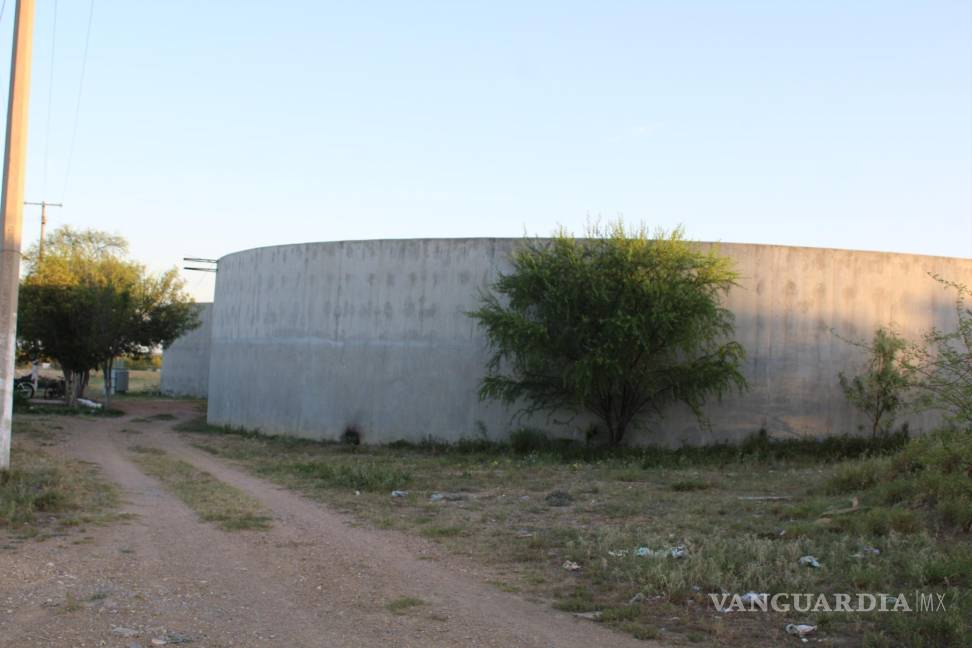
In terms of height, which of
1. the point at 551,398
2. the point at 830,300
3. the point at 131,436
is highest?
the point at 830,300

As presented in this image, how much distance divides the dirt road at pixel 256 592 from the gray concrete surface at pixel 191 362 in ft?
109

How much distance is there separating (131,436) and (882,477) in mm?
17849

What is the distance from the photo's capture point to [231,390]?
81.8 feet

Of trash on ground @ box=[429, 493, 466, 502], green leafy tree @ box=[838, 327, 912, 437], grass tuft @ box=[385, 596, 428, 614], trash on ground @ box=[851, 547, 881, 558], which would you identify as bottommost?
trash on ground @ box=[429, 493, 466, 502]

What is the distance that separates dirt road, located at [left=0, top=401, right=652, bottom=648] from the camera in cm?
636

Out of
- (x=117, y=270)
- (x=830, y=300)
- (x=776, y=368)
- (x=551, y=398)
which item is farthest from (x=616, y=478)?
(x=117, y=270)

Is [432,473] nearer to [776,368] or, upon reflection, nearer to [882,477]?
[882,477]

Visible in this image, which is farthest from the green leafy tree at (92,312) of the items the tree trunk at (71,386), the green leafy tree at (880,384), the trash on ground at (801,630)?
the trash on ground at (801,630)

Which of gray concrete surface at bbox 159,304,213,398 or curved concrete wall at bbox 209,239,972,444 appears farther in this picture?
gray concrete surface at bbox 159,304,213,398

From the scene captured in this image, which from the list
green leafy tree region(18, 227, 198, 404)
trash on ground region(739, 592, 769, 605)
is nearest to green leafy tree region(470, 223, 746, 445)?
trash on ground region(739, 592, 769, 605)

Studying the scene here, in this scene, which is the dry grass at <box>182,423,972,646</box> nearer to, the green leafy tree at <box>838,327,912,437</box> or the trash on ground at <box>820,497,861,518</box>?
the trash on ground at <box>820,497,861,518</box>

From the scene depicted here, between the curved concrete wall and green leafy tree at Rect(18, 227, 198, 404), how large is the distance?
10089mm

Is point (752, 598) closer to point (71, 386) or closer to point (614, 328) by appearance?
point (614, 328)

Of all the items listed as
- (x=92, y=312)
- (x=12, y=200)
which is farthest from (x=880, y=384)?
(x=92, y=312)
